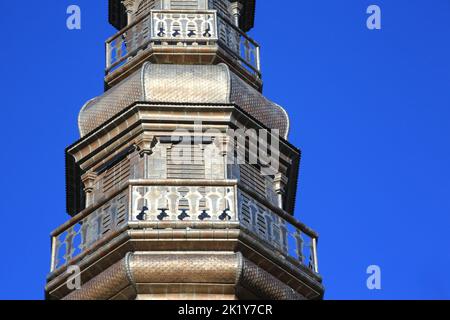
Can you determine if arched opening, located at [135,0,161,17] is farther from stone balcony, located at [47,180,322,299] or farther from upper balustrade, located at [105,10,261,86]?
stone balcony, located at [47,180,322,299]

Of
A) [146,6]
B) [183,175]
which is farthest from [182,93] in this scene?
[146,6]

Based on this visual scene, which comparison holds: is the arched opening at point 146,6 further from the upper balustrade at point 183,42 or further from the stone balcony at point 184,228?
the stone balcony at point 184,228

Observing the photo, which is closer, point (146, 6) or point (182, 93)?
point (182, 93)

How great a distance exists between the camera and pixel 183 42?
118 ft

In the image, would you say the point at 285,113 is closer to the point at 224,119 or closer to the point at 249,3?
the point at 224,119

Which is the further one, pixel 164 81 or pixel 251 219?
pixel 164 81

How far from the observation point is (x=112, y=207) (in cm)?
3141

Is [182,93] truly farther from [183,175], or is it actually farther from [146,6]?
[146,6]

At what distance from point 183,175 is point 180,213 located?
2.08 meters

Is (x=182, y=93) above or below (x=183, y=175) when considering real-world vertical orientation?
above

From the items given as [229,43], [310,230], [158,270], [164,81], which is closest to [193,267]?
[158,270]

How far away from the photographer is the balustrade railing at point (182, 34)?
35.9 meters

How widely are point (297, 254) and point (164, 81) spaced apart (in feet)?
15.1

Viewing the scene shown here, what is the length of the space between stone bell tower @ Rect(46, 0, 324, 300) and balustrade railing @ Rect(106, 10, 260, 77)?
3cm
